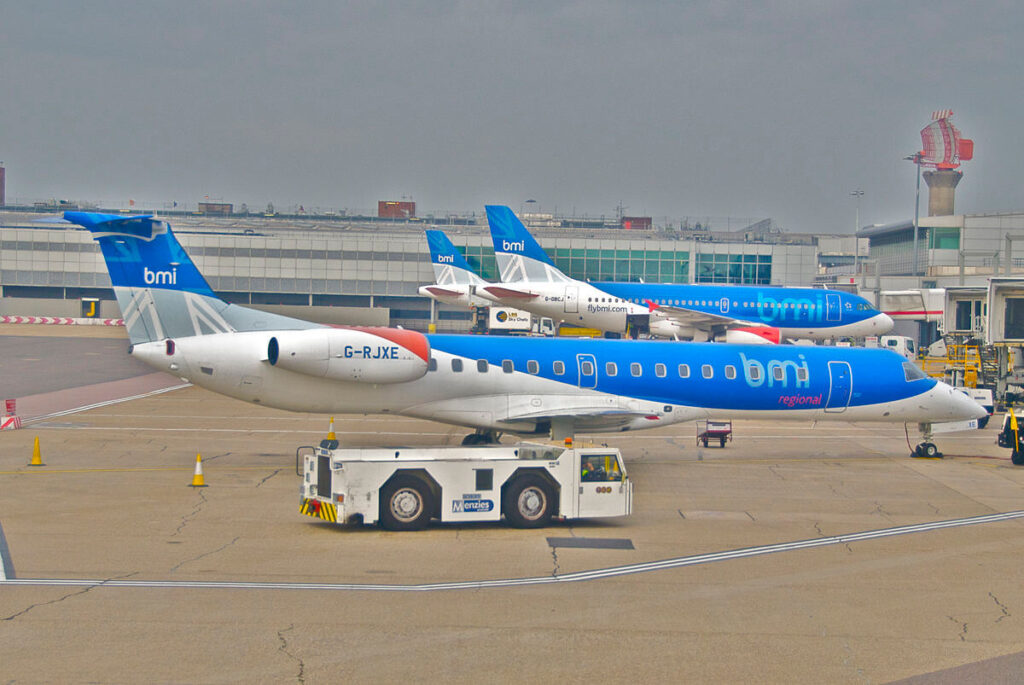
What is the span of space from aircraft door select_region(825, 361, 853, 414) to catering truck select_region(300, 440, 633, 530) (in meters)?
11.4

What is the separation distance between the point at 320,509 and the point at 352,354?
6084 millimetres

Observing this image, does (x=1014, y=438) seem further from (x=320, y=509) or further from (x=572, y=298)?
(x=572, y=298)

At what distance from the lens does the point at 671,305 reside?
176ft

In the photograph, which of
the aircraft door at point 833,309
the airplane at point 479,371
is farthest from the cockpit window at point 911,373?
the aircraft door at point 833,309

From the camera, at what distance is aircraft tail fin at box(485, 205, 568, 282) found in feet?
177

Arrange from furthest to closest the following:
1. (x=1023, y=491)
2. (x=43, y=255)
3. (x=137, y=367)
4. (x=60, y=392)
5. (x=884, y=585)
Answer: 1. (x=43, y=255)
2. (x=137, y=367)
3. (x=60, y=392)
4. (x=1023, y=491)
5. (x=884, y=585)

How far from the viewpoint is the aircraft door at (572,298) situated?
52906 mm

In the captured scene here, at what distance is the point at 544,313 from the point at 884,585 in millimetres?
39245

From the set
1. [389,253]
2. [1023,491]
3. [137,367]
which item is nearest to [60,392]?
[137,367]

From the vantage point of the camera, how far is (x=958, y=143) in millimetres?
149625

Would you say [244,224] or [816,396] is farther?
[244,224]

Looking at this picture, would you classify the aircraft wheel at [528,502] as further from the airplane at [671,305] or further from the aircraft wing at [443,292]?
the aircraft wing at [443,292]

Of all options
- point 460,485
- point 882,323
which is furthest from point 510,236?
point 460,485

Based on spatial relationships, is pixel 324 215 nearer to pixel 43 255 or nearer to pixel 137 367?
pixel 43 255
